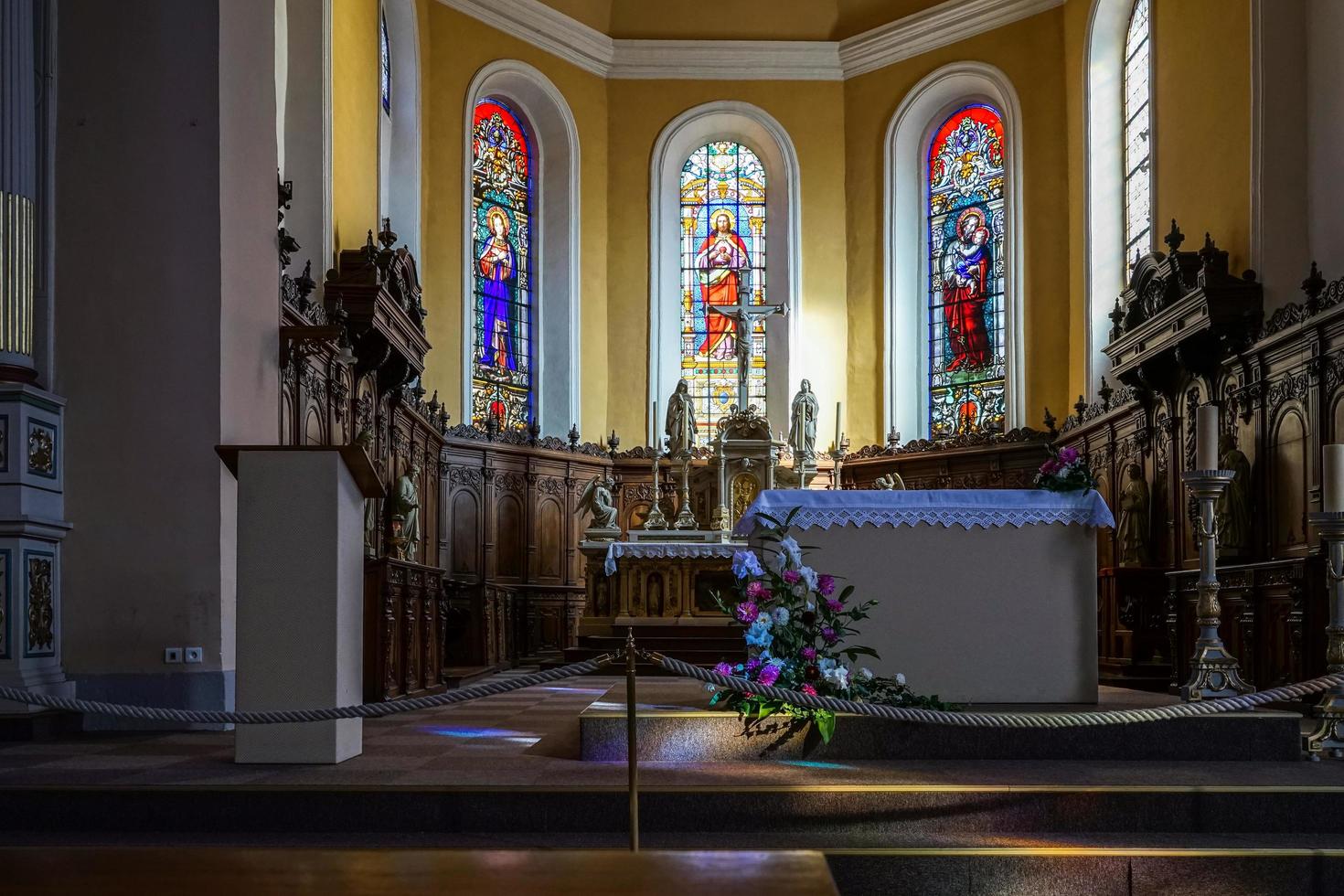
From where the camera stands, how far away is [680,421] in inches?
629

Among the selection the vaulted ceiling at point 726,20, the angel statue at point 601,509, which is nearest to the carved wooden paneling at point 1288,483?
the angel statue at point 601,509

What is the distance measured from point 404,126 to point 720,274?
16.6 feet

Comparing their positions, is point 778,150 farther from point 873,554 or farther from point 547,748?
point 547,748

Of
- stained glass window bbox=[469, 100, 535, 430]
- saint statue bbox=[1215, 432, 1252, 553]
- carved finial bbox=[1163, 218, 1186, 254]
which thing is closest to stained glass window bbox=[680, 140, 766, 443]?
stained glass window bbox=[469, 100, 535, 430]

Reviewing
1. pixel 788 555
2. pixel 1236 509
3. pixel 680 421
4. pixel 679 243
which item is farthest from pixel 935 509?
pixel 679 243

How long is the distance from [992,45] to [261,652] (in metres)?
14.1

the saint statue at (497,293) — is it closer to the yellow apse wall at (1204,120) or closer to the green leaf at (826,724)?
the yellow apse wall at (1204,120)

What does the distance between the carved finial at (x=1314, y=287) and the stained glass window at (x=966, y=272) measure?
A: 6.91m

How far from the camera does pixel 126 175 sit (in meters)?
7.73

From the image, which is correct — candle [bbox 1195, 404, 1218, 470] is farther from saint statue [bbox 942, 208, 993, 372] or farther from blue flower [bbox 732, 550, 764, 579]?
saint statue [bbox 942, 208, 993, 372]

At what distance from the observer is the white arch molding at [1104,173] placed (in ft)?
48.6

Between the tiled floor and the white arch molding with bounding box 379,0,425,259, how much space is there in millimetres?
9648

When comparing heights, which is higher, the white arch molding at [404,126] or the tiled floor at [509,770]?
the white arch molding at [404,126]

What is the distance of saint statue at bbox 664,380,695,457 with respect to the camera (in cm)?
1593
